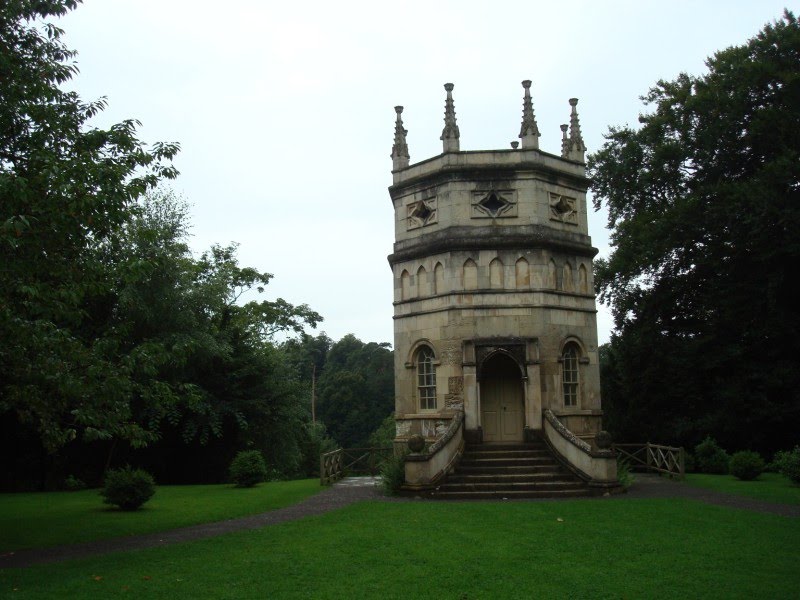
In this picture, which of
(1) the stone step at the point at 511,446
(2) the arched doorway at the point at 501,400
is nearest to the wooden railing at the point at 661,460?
(1) the stone step at the point at 511,446

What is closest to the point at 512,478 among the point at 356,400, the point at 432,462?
the point at 432,462

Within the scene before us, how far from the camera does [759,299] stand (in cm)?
2631

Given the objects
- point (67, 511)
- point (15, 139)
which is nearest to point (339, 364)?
point (67, 511)

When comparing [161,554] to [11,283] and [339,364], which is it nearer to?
[11,283]

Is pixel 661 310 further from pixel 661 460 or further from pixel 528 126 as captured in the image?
pixel 528 126

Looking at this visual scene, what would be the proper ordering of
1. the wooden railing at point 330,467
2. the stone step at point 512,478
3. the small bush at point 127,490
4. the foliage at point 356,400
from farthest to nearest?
the foliage at point 356,400, the wooden railing at point 330,467, the stone step at point 512,478, the small bush at point 127,490

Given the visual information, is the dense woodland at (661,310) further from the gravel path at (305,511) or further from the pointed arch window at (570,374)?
the pointed arch window at (570,374)

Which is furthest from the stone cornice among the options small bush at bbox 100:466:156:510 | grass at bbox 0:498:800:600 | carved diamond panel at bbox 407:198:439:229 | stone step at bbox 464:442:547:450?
small bush at bbox 100:466:156:510

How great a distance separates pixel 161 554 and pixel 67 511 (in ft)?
24.5

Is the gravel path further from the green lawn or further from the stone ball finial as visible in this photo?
the stone ball finial

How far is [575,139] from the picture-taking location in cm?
2258

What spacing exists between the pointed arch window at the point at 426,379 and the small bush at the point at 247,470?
5991mm

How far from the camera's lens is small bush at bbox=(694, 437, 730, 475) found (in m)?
25.5

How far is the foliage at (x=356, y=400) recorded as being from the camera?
234ft
